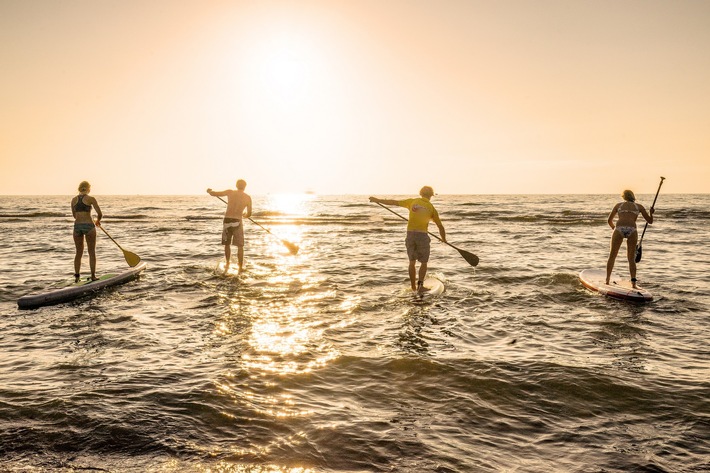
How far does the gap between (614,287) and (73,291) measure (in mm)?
13197

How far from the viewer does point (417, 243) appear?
1196 centimetres

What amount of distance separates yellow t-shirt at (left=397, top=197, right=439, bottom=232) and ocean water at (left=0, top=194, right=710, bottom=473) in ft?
5.88

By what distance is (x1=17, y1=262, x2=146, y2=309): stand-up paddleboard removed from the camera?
10352 millimetres

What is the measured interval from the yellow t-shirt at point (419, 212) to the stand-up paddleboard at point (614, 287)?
15.1 ft

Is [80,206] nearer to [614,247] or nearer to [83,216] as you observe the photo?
[83,216]

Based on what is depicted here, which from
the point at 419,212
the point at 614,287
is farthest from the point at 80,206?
the point at 614,287

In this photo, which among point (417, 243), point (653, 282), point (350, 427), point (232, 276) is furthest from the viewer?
point (232, 276)

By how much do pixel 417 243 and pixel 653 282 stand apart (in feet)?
23.8

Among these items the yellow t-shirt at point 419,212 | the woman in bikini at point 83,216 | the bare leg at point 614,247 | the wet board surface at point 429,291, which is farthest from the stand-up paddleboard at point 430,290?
the woman in bikini at point 83,216

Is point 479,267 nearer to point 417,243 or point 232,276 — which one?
point 417,243

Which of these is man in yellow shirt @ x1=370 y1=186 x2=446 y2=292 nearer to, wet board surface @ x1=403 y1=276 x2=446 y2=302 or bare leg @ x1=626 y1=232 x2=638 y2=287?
wet board surface @ x1=403 y1=276 x2=446 y2=302

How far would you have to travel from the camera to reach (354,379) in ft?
21.1

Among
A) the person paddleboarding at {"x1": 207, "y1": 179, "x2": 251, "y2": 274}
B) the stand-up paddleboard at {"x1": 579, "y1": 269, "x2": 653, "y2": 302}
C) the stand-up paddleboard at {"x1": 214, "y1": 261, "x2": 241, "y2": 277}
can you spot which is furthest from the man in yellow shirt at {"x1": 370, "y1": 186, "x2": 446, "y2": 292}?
the stand-up paddleboard at {"x1": 214, "y1": 261, "x2": 241, "y2": 277}

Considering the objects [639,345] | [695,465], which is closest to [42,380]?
[695,465]
